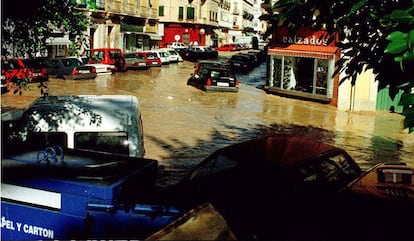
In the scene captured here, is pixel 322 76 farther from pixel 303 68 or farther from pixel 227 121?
pixel 227 121

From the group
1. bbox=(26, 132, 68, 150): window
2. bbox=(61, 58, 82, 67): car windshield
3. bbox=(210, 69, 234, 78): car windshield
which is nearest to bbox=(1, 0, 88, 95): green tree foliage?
bbox=(26, 132, 68, 150): window

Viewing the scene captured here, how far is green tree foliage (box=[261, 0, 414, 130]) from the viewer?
458 centimetres

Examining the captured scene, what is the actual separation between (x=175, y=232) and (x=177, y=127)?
1457 centimetres

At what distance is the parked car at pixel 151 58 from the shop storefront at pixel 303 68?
54.1ft

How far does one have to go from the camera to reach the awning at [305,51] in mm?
24969

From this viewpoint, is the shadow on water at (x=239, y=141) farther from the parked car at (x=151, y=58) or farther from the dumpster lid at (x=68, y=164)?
the parked car at (x=151, y=58)

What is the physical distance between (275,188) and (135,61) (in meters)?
35.8

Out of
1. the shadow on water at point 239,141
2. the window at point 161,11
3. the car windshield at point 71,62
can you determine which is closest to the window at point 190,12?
the window at point 161,11

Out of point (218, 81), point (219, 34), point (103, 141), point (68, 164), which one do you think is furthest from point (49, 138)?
point (219, 34)

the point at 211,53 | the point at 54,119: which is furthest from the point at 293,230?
the point at 211,53

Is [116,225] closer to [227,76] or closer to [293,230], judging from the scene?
[293,230]

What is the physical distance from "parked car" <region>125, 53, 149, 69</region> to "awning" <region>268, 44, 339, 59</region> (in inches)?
609

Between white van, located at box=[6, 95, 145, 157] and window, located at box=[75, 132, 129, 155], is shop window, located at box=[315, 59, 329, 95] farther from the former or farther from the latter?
window, located at box=[75, 132, 129, 155]

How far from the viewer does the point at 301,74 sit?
2750 centimetres
